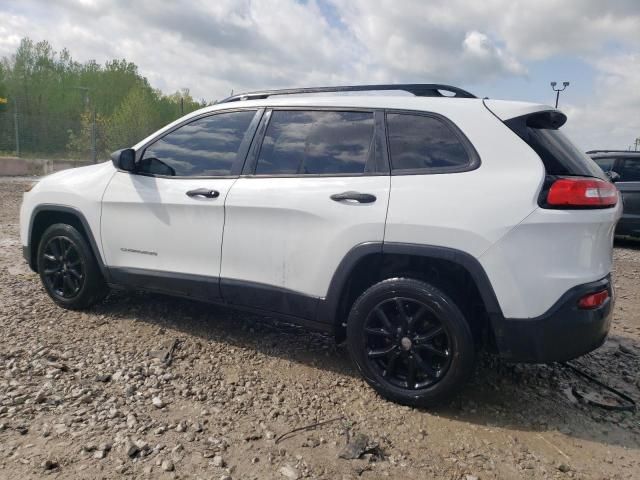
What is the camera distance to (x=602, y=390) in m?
3.30

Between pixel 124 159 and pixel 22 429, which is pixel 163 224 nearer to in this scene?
pixel 124 159

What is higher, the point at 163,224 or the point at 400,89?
the point at 400,89

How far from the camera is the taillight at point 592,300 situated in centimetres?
259

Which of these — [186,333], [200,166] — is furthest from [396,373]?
[200,166]

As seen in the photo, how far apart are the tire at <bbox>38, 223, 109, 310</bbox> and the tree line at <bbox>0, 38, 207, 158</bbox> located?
1995 centimetres

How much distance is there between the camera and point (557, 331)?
A: 260 cm

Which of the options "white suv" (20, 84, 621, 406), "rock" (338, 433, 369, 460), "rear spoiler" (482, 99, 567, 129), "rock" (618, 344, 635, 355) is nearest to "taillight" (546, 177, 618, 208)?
"white suv" (20, 84, 621, 406)

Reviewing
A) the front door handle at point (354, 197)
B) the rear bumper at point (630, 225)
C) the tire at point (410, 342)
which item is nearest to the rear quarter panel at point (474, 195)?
the front door handle at point (354, 197)

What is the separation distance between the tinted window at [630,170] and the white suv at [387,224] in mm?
7337

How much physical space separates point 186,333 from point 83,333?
0.76 metres

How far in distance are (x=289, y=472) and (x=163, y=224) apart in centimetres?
204

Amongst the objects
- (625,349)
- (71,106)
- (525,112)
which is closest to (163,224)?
(525,112)

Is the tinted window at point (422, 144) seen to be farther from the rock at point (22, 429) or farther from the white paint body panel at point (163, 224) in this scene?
the rock at point (22, 429)

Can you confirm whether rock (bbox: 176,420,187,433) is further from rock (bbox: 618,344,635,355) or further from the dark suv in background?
the dark suv in background
